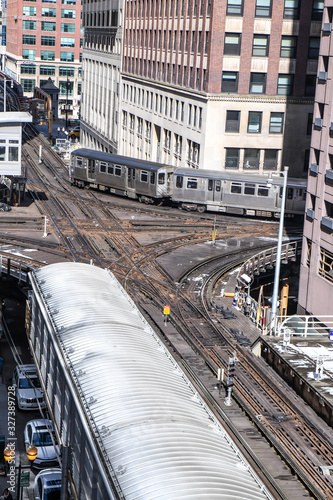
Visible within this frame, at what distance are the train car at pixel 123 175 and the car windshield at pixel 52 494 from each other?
4508cm

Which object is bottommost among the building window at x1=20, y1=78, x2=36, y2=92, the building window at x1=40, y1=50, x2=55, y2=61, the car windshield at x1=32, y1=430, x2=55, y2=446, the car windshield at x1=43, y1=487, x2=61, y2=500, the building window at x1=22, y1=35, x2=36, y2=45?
the car windshield at x1=32, y1=430, x2=55, y2=446

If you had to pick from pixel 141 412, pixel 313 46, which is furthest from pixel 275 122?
pixel 141 412

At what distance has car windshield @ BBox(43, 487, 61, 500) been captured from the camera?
80.4ft

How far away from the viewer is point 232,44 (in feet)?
225

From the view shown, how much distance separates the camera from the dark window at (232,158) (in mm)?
70812

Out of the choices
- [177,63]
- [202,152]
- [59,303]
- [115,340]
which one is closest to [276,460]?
[115,340]

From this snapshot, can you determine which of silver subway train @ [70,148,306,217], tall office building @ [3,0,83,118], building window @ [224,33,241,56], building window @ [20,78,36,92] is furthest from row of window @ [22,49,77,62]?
building window @ [224,33,241,56]

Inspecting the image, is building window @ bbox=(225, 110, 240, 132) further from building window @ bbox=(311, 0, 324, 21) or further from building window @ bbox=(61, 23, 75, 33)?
building window @ bbox=(61, 23, 75, 33)

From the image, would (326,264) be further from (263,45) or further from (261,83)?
(263,45)

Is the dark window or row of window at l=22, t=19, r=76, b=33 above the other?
row of window at l=22, t=19, r=76, b=33

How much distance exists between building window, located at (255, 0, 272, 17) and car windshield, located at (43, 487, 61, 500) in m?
53.4

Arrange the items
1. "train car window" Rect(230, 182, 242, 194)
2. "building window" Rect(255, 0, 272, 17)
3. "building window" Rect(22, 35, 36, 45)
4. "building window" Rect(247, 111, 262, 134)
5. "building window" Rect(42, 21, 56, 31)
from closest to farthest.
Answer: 1. "train car window" Rect(230, 182, 242, 194)
2. "building window" Rect(255, 0, 272, 17)
3. "building window" Rect(247, 111, 262, 134)
4. "building window" Rect(42, 21, 56, 31)
5. "building window" Rect(22, 35, 36, 45)

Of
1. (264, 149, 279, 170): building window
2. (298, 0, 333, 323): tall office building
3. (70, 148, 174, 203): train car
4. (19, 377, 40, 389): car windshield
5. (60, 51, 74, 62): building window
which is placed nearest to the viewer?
(19, 377, 40, 389): car windshield

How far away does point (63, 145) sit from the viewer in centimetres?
11012
